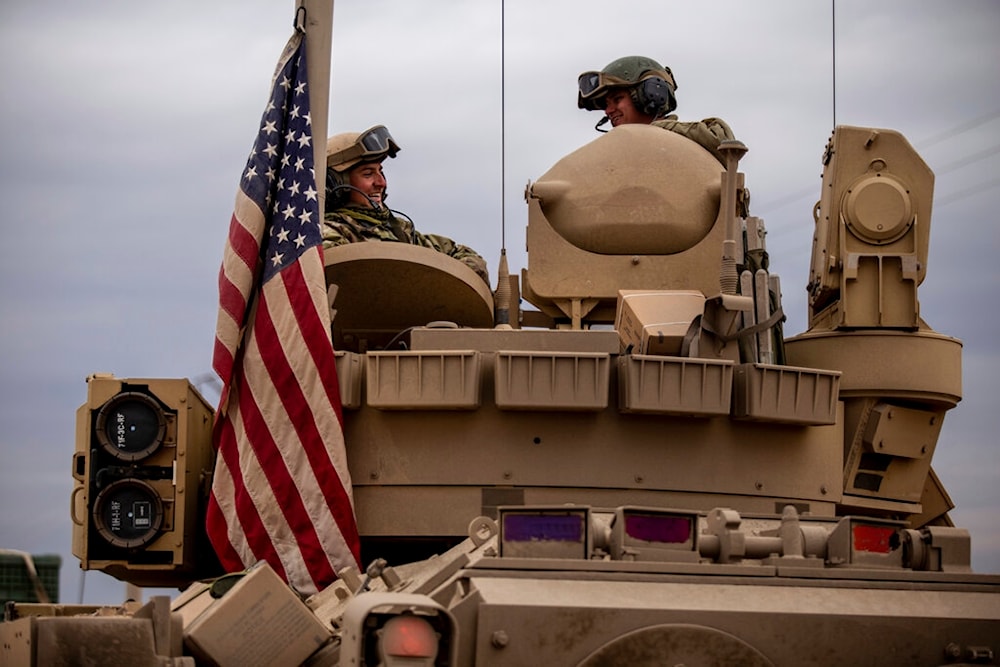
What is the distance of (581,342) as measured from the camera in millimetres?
11266

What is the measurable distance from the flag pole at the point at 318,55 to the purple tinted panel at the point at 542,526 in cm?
567

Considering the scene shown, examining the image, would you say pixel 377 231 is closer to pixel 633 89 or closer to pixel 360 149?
pixel 360 149

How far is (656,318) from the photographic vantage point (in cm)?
1180

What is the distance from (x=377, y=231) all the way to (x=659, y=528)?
597 cm

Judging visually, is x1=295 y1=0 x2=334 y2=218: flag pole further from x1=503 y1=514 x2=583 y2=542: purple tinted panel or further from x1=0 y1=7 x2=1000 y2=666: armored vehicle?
x1=503 y1=514 x2=583 y2=542: purple tinted panel

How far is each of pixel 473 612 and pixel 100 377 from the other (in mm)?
5040


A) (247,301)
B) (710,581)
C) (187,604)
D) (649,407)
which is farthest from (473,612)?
(247,301)

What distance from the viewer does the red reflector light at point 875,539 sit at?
8.41 metres

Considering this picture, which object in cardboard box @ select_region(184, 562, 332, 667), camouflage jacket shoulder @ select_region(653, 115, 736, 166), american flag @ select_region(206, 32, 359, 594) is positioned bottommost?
cardboard box @ select_region(184, 562, 332, 667)

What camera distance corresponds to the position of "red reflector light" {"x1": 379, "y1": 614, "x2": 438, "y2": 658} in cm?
700

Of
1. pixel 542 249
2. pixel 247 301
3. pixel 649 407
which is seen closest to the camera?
pixel 649 407

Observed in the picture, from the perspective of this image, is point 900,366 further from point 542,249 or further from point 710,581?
point 710,581

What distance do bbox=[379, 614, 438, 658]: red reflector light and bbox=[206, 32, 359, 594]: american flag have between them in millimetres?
4315

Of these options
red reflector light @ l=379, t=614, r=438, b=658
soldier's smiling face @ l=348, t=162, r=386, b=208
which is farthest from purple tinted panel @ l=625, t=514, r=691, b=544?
soldier's smiling face @ l=348, t=162, r=386, b=208
